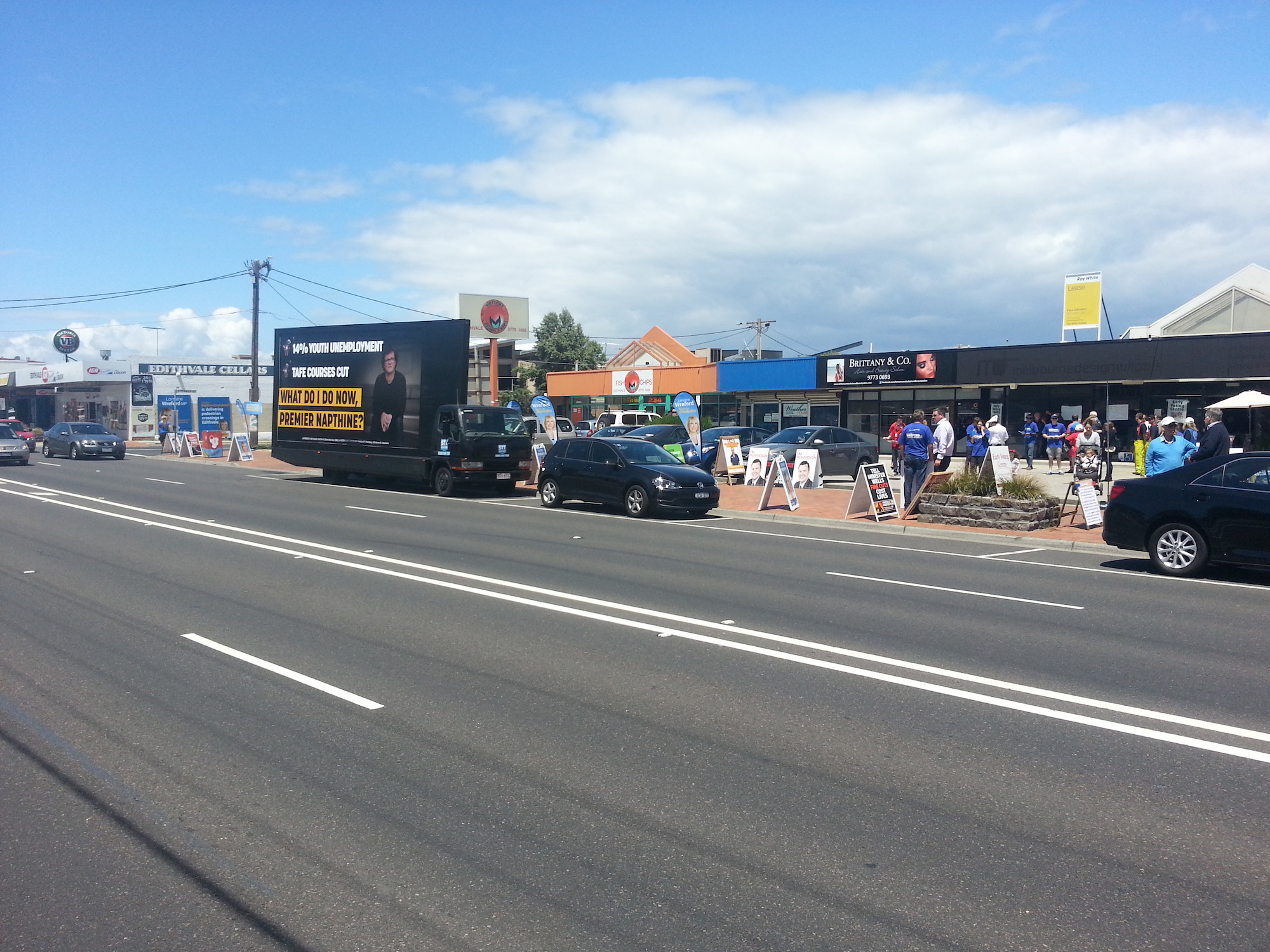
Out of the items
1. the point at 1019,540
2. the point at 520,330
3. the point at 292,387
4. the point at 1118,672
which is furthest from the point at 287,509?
the point at 520,330

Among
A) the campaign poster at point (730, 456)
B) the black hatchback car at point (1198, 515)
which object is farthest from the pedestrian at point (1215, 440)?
the campaign poster at point (730, 456)

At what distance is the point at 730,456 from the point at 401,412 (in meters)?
8.65

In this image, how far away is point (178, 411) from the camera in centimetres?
5991

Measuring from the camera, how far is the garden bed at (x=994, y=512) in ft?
54.3


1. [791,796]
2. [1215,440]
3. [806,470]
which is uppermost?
[1215,440]

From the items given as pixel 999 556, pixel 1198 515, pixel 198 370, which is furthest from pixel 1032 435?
pixel 198 370

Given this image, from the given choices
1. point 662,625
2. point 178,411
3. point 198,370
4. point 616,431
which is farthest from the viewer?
point 198,370

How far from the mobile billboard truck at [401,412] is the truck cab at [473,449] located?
22 millimetres

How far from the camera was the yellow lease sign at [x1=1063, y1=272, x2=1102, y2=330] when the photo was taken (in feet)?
131

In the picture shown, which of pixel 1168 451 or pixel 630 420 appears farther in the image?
pixel 630 420

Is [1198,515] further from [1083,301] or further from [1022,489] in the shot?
[1083,301]

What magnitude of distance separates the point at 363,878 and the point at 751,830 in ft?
5.79

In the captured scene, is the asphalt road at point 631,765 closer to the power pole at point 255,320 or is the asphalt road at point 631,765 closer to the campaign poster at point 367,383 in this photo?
the campaign poster at point 367,383

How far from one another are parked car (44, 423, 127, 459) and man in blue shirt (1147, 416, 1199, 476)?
124ft
